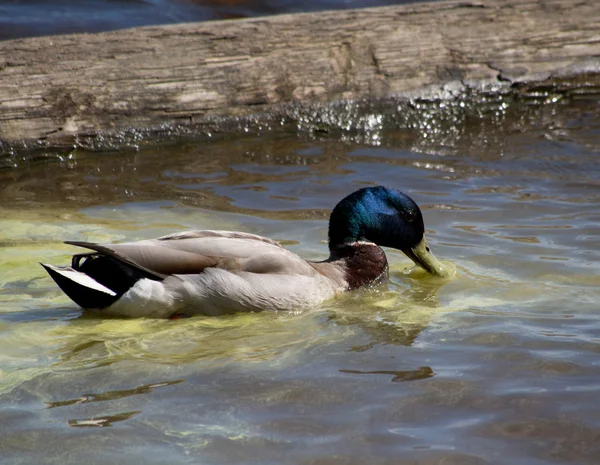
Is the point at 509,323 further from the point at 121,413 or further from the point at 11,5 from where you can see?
the point at 11,5

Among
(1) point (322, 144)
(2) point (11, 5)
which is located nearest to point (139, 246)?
(1) point (322, 144)

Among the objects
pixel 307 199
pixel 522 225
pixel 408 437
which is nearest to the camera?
A: pixel 408 437

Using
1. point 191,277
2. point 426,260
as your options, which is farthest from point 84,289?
point 426,260

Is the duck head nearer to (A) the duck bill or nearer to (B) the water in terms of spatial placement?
(A) the duck bill

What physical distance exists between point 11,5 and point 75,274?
9610 mm

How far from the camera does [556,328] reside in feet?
14.6

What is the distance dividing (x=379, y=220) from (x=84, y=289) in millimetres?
1717

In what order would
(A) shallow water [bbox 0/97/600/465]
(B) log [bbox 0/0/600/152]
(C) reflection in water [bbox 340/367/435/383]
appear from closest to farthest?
(A) shallow water [bbox 0/97/600/465] < (C) reflection in water [bbox 340/367/435/383] < (B) log [bbox 0/0/600/152]

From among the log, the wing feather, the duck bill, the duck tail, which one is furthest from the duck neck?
the log

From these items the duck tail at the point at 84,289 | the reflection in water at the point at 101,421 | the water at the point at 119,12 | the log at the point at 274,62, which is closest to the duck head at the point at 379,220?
the duck tail at the point at 84,289

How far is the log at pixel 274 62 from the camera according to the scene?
290 inches

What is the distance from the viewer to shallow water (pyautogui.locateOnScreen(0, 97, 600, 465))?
133 inches

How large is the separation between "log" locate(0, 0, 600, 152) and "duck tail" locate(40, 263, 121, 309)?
9.15 ft

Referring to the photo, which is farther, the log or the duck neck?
the log
